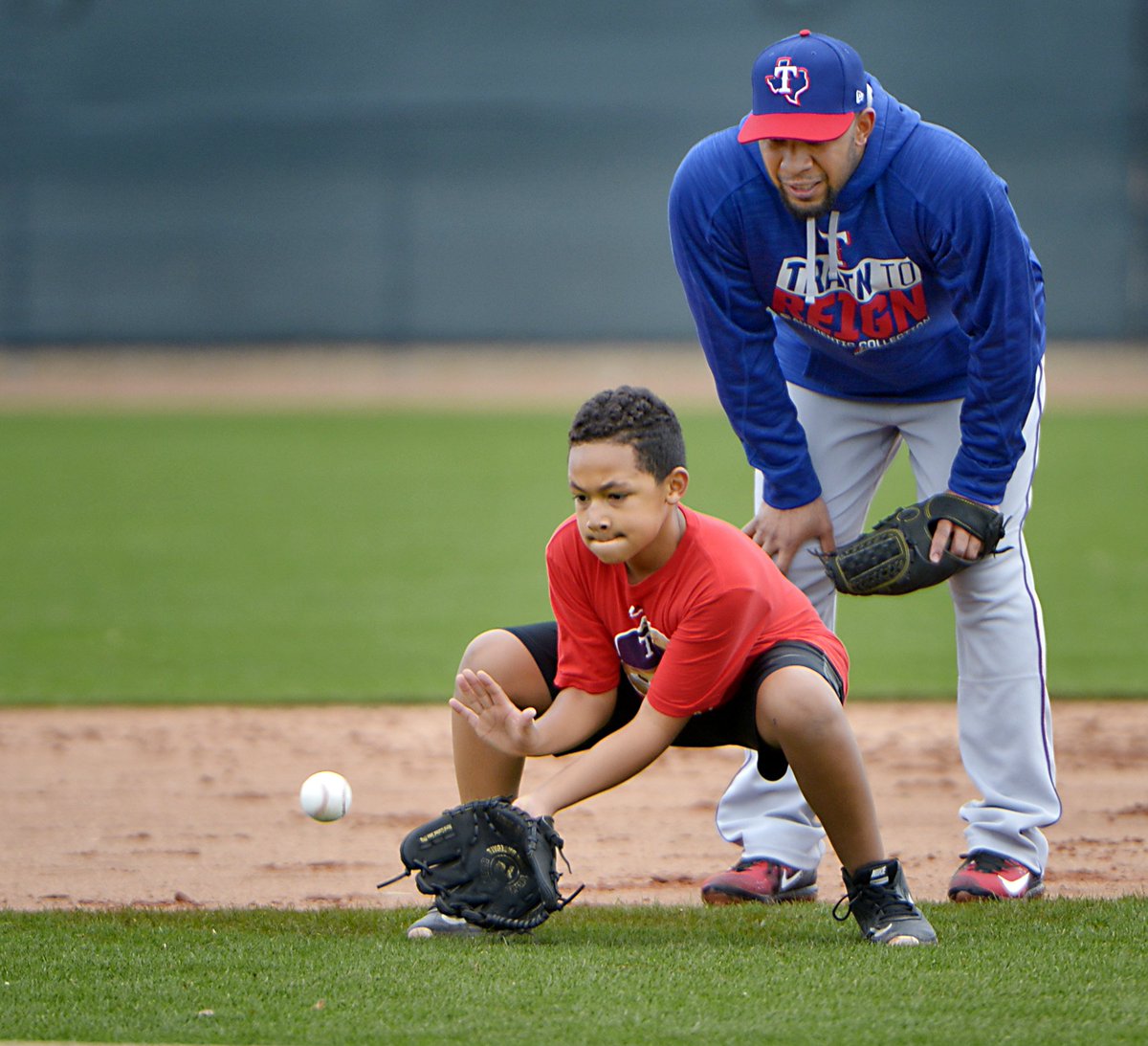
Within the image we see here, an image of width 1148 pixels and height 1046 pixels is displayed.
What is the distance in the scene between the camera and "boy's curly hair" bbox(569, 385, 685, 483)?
2791 millimetres

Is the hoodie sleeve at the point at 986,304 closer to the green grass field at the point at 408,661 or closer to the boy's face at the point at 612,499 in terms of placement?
the boy's face at the point at 612,499

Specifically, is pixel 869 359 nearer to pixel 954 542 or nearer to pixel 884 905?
pixel 954 542

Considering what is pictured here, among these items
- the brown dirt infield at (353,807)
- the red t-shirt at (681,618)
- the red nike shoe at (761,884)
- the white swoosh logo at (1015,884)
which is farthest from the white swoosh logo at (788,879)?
the red t-shirt at (681,618)

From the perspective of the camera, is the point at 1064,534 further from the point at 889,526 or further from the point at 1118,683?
the point at 889,526

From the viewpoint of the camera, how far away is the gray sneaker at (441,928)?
298 centimetres

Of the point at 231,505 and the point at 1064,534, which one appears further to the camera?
the point at 231,505

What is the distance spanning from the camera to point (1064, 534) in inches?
374

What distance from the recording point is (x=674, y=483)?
288 centimetres

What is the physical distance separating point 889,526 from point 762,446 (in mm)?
316

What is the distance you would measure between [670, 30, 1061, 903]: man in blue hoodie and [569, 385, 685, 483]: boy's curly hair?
1.74ft

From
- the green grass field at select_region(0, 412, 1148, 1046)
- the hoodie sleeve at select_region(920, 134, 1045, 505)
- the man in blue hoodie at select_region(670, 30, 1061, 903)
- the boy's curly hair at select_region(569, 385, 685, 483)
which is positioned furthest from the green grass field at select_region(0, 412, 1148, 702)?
the boy's curly hair at select_region(569, 385, 685, 483)

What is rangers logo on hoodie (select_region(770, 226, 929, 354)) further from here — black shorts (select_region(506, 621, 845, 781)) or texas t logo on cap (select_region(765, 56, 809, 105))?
black shorts (select_region(506, 621, 845, 781))

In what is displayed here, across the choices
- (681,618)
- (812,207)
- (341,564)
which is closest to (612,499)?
(681,618)

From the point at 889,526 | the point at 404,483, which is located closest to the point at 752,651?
the point at 889,526
